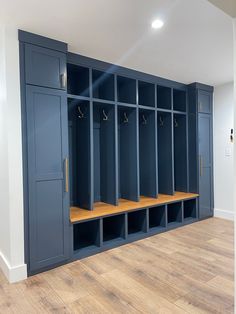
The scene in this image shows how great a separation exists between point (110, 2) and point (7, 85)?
1193mm

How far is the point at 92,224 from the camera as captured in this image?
3051mm

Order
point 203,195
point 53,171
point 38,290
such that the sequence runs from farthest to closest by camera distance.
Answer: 1. point 203,195
2. point 53,171
3. point 38,290

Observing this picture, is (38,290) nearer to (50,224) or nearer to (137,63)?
(50,224)

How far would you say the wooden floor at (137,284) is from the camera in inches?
74.0

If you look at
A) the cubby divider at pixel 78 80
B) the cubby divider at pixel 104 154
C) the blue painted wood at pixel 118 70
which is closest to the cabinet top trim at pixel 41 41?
the blue painted wood at pixel 118 70

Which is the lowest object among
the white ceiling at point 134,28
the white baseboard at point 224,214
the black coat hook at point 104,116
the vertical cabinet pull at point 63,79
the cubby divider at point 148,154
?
the white baseboard at point 224,214

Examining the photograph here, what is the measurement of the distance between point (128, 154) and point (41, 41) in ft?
6.54

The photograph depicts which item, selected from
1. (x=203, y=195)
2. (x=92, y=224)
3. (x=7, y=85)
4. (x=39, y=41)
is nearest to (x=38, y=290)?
(x=92, y=224)

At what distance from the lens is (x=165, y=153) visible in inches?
163

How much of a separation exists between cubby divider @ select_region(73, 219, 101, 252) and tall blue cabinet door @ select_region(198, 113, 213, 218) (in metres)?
2.13

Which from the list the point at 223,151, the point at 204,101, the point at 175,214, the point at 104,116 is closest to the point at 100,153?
the point at 104,116

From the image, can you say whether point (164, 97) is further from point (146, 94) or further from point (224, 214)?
point (224, 214)

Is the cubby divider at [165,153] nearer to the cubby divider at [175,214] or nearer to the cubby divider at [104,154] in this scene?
the cubby divider at [175,214]

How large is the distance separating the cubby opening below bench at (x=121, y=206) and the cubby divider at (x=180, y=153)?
1.06ft
